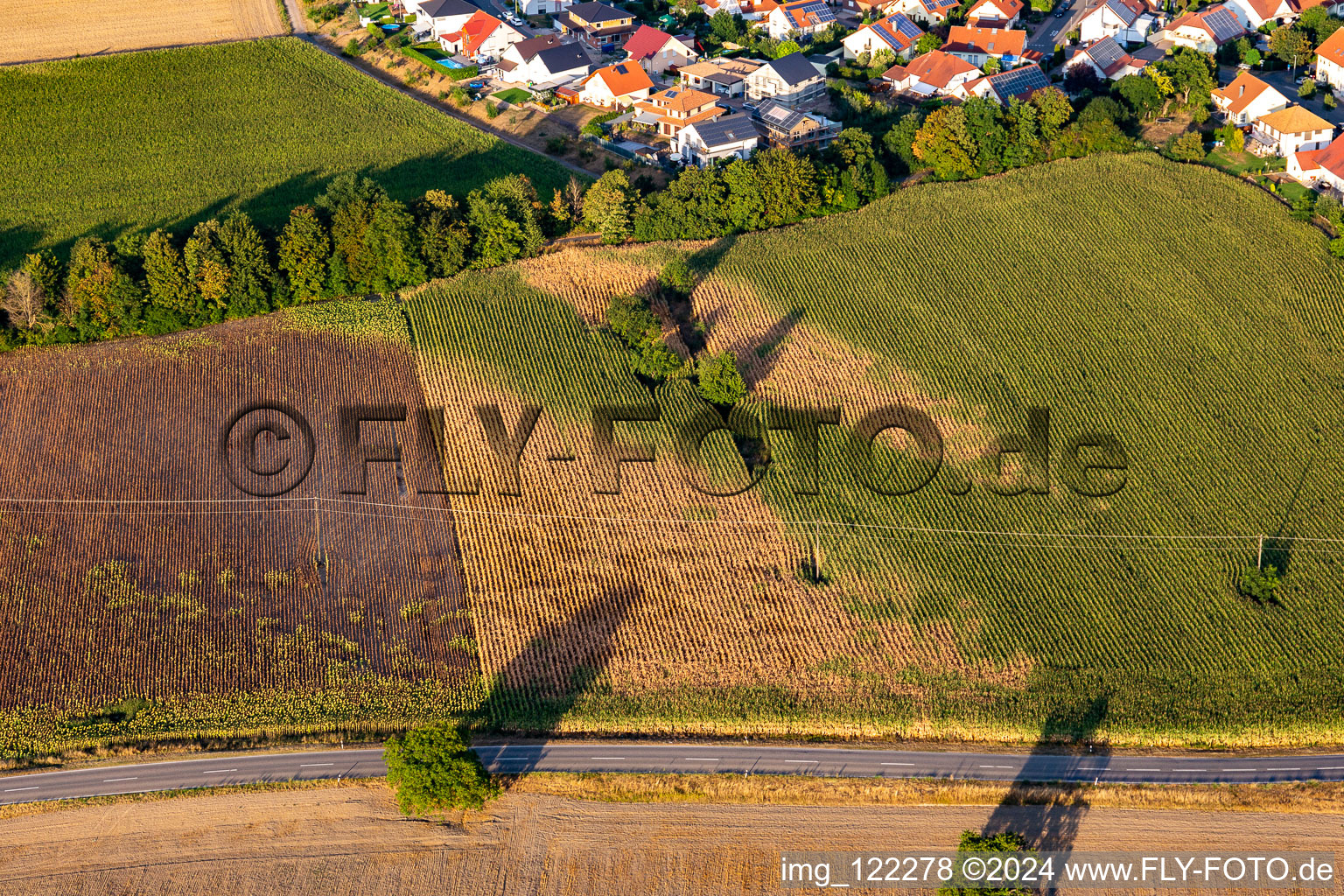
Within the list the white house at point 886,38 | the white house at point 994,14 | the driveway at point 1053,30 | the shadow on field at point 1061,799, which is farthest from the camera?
the white house at point 994,14

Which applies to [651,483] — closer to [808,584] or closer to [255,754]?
[808,584]

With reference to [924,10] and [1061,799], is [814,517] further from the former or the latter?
[924,10]

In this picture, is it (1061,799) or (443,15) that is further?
(443,15)

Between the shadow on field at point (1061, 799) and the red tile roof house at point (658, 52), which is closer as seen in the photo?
the shadow on field at point (1061, 799)

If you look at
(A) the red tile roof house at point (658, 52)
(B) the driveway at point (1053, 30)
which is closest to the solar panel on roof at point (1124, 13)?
(B) the driveway at point (1053, 30)

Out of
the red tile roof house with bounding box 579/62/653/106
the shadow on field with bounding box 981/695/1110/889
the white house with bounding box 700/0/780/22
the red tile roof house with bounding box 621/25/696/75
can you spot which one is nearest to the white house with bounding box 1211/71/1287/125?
the white house with bounding box 700/0/780/22

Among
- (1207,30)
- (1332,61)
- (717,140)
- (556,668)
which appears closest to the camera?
(556,668)

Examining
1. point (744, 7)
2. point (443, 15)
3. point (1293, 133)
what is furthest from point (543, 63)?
point (1293, 133)

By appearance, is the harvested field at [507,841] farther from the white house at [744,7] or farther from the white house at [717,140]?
the white house at [744,7]
